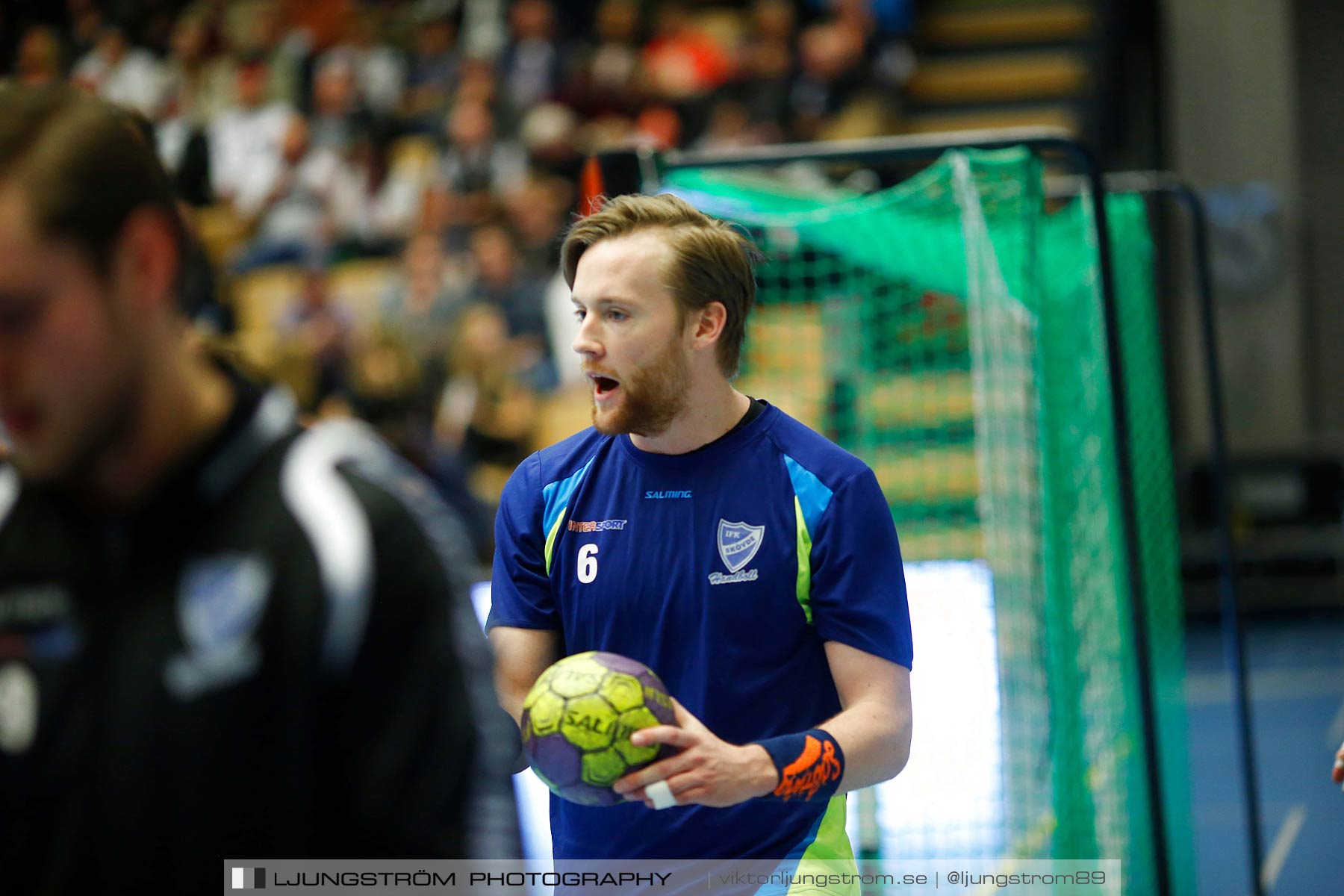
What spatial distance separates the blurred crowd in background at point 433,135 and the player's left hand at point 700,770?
6.40m

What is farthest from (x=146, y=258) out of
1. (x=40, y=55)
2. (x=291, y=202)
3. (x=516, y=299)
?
(x=40, y=55)

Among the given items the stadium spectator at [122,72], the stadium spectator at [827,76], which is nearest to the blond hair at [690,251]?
the stadium spectator at [827,76]

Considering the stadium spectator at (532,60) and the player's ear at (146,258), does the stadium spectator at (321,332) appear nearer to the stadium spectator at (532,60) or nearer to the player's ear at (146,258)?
the stadium spectator at (532,60)

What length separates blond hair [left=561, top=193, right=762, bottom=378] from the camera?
251cm

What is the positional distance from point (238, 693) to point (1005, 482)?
378 centimetres

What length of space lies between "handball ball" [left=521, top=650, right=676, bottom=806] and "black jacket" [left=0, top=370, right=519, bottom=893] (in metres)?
0.72

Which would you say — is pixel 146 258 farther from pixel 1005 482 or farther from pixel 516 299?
pixel 516 299

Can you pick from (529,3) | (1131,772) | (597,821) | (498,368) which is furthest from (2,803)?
(529,3)

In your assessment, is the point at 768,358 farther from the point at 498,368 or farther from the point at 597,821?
the point at 597,821

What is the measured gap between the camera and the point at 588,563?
101 inches

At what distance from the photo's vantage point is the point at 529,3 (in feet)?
43.9

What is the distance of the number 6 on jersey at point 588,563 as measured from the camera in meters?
2.56

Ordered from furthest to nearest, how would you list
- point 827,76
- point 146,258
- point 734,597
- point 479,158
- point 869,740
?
point 479,158
point 827,76
point 734,597
point 869,740
point 146,258

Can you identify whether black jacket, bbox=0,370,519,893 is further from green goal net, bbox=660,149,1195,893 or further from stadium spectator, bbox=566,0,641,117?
stadium spectator, bbox=566,0,641,117
